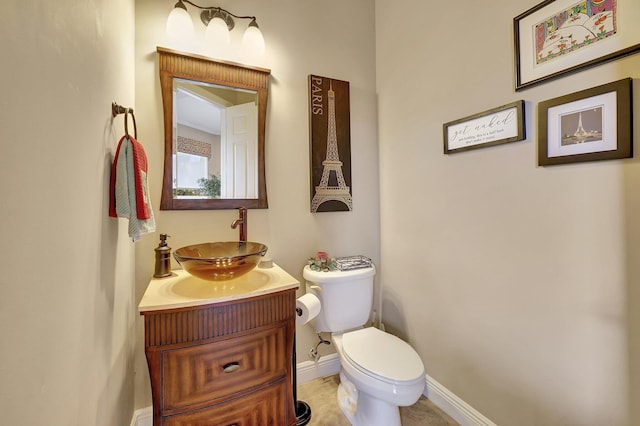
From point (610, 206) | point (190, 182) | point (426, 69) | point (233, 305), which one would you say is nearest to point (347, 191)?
point (426, 69)

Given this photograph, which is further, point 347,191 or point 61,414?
point 347,191

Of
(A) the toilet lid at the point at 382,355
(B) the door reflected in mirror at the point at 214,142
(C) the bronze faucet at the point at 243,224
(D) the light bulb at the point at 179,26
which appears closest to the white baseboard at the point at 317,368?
(A) the toilet lid at the point at 382,355

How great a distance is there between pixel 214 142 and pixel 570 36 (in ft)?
5.51

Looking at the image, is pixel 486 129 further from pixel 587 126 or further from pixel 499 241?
pixel 499 241

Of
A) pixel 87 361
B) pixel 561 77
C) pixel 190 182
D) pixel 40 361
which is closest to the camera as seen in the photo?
pixel 40 361

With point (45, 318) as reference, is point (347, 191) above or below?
above

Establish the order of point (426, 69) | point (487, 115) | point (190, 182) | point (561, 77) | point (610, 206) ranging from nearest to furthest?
point (610, 206), point (561, 77), point (487, 115), point (190, 182), point (426, 69)

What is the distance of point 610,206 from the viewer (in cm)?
92

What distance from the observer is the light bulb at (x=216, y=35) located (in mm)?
1434

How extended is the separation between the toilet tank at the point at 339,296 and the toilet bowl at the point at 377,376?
0.09 m

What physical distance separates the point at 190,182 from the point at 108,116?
536mm

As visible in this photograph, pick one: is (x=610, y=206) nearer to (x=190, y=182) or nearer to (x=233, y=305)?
(x=233, y=305)

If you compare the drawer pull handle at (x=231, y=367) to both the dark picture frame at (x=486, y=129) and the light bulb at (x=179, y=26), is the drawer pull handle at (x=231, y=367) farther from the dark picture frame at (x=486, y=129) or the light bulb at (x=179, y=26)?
the light bulb at (x=179, y=26)

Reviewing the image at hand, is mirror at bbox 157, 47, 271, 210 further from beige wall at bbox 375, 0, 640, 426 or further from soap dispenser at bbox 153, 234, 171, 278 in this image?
beige wall at bbox 375, 0, 640, 426
